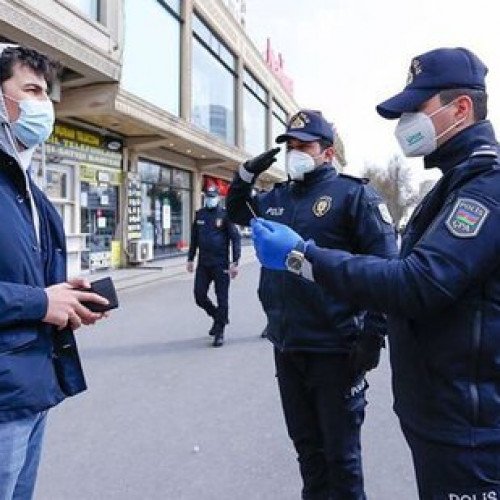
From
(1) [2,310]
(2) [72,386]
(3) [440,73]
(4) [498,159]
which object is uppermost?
(3) [440,73]

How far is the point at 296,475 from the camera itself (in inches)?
133

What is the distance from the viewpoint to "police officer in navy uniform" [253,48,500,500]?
1526 mm

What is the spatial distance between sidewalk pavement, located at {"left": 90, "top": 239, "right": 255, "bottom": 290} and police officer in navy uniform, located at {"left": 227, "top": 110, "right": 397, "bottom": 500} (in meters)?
9.91

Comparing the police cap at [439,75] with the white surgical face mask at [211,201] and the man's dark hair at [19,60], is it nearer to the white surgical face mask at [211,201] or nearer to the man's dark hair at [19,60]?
the man's dark hair at [19,60]

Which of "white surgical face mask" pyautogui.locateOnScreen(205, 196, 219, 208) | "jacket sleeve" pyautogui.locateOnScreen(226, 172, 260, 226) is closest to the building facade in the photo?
"white surgical face mask" pyautogui.locateOnScreen(205, 196, 219, 208)

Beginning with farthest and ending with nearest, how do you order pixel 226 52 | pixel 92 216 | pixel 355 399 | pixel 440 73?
pixel 226 52, pixel 92 216, pixel 355 399, pixel 440 73

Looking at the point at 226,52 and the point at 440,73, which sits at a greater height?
the point at 226,52

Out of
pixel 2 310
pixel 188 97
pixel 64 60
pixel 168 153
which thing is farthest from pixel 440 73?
pixel 168 153

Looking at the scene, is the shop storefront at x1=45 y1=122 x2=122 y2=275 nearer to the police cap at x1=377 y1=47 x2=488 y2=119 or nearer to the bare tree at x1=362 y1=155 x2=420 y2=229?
the police cap at x1=377 y1=47 x2=488 y2=119

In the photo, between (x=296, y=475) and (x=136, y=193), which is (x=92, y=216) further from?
(x=296, y=475)

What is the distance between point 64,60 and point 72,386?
31.2ft

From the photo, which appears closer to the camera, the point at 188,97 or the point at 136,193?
the point at 136,193

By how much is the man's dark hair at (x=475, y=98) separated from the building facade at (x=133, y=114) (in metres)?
8.18

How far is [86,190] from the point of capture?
14648 mm
